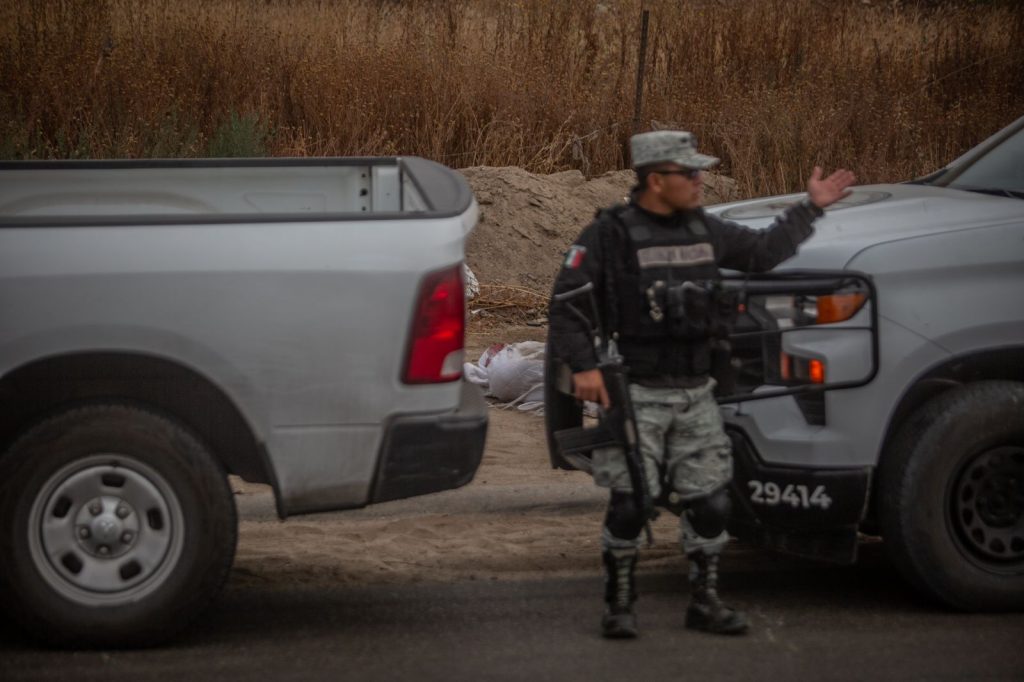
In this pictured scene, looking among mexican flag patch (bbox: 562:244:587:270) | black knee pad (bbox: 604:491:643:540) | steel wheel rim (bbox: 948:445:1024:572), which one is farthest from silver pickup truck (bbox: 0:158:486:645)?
steel wheel rim (bbox: 948:445:1024:572)

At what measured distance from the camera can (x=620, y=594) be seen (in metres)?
4.71

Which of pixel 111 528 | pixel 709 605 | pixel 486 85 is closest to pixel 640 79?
pixel 486 85

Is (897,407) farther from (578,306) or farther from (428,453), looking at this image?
(428,453)

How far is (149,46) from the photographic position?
13.5 metres

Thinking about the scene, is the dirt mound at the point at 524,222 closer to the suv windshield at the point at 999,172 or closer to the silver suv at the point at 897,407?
the suv windshield at the point at 999,172

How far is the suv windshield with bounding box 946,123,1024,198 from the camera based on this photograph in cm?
585

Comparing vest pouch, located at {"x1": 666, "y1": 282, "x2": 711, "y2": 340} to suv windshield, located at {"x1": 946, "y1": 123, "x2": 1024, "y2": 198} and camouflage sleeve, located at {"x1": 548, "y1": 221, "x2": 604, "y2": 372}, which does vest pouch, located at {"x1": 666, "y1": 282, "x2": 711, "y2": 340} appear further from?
suv windshield, located at {"x1": 946, "y1": 123, "x2": 1024, "y2": 198}

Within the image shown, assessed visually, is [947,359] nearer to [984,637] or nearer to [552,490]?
[984,637]

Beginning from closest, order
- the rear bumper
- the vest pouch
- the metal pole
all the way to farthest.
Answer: the rear bumper → the vest pouch → the metal pole

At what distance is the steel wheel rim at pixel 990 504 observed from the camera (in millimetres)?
4738

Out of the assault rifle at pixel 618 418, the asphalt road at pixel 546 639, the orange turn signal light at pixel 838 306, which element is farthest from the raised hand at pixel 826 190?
the asphalt road at pixel 546 639

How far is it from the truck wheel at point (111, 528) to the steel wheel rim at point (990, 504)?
2.44m

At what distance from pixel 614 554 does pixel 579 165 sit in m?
9.33

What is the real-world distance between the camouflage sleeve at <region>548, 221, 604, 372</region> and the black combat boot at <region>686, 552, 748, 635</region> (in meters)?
0.79
